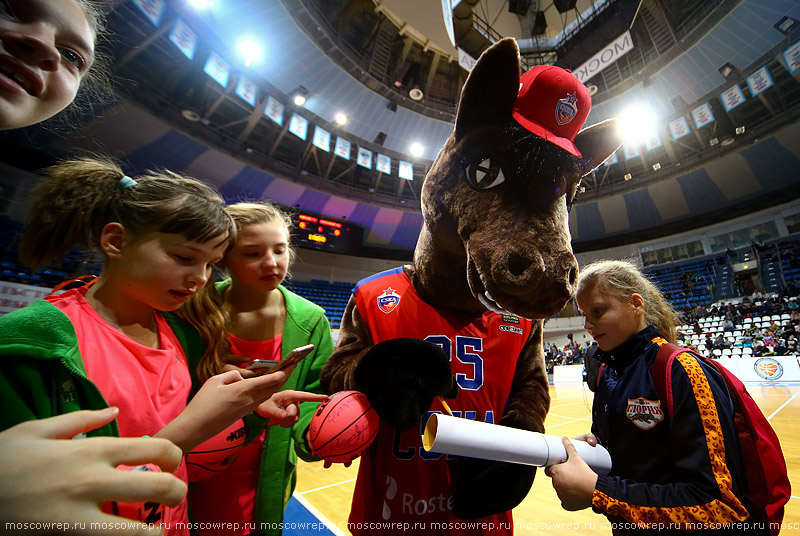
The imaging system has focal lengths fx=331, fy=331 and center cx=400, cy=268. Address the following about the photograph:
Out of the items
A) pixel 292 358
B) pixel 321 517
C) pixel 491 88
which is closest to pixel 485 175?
pixel 491 88

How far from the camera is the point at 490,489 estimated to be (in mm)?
860

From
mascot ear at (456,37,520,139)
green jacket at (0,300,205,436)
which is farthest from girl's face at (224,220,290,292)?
mascot ear at (456,37,520,139)

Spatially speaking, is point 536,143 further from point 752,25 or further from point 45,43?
point 752,25

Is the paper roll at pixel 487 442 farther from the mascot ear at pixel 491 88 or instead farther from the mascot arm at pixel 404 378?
the mascot ear at pixel 491 88

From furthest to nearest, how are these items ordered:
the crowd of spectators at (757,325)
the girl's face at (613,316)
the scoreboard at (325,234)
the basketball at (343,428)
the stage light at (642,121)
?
1. the scoreboard at (325,234)
2. the stage light at (642,121)
3. the crowd of spectators at (757,325)
4. the girl's face at (613,316)
5. the basketball at (343,428)

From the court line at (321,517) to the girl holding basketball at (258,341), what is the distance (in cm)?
118

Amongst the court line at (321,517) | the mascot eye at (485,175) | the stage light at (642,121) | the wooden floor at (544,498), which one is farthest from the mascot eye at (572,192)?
the stage light at (642,121)

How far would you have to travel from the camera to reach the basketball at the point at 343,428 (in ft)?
2.51

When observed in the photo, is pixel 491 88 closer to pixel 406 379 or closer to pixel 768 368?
pixel 406 379

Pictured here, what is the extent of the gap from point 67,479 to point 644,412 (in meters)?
1.33

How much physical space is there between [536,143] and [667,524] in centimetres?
102

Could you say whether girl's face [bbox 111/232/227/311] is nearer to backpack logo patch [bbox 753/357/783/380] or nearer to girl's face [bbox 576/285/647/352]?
girl's face [bbox 576/285/647/352]

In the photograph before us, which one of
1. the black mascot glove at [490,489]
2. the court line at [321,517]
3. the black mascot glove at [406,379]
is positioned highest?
the black mascot glove at [406,379]

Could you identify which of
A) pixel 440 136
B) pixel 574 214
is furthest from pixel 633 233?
pixel 440 136
